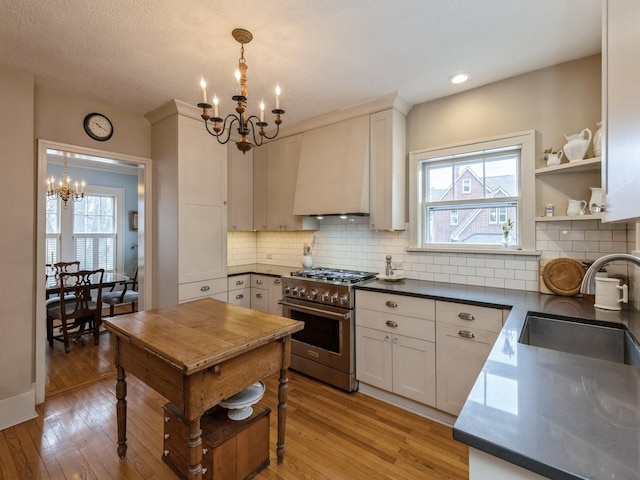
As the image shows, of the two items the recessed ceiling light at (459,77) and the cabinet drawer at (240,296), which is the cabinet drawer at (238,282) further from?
the recessed ceiling light at (459,77)

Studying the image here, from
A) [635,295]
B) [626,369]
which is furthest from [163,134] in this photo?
[635,295]

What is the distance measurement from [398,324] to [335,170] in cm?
165

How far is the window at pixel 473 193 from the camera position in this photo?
2438 mm

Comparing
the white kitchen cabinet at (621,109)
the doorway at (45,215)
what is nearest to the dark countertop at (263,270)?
the doorway at (45,215)

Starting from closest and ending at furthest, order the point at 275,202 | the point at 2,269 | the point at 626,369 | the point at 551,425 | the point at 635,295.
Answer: the point at 551,425 < the point at 626,369 < the point at 635,295 < the point at 2,269 < the point at 275,202

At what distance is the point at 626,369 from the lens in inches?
39.4

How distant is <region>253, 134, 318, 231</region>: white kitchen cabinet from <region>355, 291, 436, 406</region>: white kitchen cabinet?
1438mm

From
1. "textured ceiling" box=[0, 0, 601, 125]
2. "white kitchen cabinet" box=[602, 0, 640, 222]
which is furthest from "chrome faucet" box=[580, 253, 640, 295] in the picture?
"textured ceiling" box=[0, 0, 601, 125]

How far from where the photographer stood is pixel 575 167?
6.89 ft

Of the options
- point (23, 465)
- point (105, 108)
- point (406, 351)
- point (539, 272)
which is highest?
point (105, 108)

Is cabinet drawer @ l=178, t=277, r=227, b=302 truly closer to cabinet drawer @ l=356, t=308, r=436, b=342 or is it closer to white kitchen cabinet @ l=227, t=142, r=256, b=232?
white kitchen cabinet @ l=227, t=142, r=256, b=232

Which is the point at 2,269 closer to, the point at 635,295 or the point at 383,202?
the point at 383,202

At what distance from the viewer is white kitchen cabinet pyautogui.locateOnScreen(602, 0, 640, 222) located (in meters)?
0.76

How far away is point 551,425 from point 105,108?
3.96 metres
